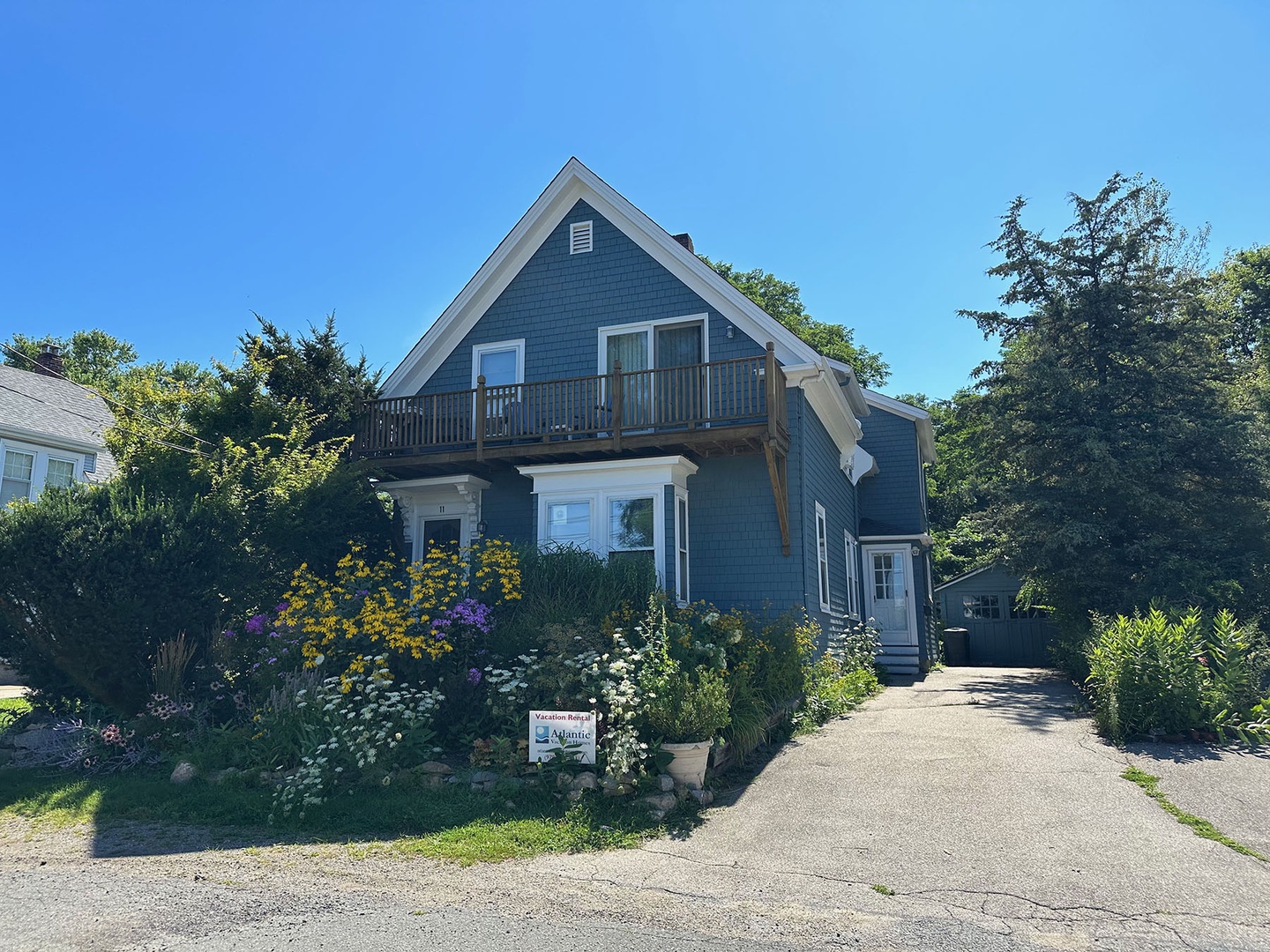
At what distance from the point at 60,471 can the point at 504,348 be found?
12.6 m

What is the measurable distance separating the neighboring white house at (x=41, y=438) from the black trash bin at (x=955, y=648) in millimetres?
24695

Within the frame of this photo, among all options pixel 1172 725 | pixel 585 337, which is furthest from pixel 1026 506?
pixel 585 337

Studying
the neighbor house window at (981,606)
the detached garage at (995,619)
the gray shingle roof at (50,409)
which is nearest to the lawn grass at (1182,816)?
the gray shingle roof at (50,409)

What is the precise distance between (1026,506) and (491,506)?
11228mm

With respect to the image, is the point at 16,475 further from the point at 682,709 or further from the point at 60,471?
the point at 682,709

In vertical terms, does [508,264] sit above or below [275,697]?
above

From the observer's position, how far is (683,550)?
13781mm

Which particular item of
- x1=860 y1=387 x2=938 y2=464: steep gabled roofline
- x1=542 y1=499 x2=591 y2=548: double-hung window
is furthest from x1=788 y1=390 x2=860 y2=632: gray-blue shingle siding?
x1=860 y1=387 x2=938 y2=464: steep gabled roofline

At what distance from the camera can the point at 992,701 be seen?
14383mm

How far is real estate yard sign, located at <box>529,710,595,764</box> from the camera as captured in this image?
7.80 m

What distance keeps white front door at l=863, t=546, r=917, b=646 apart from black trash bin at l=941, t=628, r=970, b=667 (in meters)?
7.71

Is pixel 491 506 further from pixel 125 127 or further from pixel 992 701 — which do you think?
pixel 992 701

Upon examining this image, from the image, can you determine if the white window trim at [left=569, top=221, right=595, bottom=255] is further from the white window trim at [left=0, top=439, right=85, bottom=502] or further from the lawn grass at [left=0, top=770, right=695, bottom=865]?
the white window trim at [left=0, top=439, right=85, bottom=502]

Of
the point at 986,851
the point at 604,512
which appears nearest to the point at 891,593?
the point at 604,512
